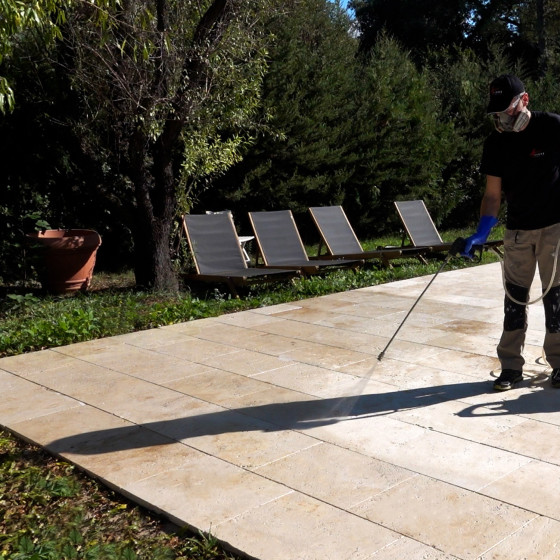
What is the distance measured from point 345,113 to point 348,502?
10.9 meters

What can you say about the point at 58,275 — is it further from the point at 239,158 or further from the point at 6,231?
the point at 239,158

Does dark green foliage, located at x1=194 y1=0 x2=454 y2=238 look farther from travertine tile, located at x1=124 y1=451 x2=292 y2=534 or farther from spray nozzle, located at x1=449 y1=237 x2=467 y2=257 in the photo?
travertine tile, located at x1=124 y1=451 x2=292 y2=534

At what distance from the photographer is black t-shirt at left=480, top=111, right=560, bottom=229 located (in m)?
5.11

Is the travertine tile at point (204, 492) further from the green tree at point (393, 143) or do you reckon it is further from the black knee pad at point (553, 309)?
the green tree at point (393, 143)

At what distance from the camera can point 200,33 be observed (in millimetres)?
8664

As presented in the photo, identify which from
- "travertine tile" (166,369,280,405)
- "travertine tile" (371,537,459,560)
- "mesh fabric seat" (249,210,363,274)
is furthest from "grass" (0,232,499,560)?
"mesh fabric seat" (249,210,363,274)

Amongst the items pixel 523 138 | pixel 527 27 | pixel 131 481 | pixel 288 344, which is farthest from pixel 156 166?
pixel 527 27

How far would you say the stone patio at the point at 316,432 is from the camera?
351cm

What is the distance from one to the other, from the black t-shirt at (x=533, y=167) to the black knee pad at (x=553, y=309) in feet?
1.48

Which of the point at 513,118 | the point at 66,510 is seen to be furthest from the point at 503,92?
the point at 66,510

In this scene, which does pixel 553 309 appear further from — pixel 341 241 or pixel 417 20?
pixel 417 20

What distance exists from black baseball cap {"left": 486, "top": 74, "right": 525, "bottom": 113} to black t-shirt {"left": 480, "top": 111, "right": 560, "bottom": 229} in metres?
0.23

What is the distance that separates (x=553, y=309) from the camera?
5301 mm

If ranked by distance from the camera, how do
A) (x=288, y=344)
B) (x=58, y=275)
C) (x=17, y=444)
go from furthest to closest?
(x=58, y=275) < (x=288, y=344) < (x=17, y=444)
